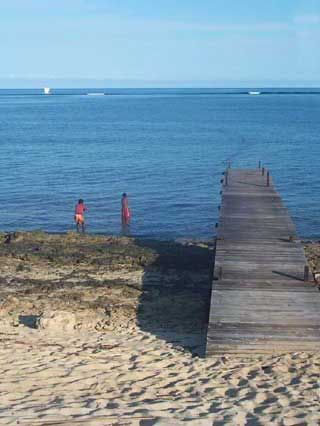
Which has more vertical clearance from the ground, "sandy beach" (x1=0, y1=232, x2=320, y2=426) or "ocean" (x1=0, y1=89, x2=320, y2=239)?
"ocean" (x1=0, y1=89, x2=320, y2=239)

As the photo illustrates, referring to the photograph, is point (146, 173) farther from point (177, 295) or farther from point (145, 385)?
point (145, 385)

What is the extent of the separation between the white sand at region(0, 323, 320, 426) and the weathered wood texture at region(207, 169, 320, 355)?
38 centimetres

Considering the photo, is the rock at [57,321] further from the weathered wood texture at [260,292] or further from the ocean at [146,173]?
the ocean at [146,173]

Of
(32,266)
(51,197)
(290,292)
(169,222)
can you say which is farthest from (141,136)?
(290,292)

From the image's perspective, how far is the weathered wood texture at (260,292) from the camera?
11.8 m

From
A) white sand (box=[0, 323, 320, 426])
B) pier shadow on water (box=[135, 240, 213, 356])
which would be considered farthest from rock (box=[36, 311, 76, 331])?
pier shadow on water (box=[135, 240, 213, 356])

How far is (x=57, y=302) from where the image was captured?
16.6 meters

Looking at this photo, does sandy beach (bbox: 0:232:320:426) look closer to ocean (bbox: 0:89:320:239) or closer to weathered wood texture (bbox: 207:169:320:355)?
weathered wood texture (bbox: 207:169:320:355)

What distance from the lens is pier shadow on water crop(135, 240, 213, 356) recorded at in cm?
1409

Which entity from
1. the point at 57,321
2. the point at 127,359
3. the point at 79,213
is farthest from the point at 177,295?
the point at 79,213

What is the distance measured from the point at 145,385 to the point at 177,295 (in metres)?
6.74

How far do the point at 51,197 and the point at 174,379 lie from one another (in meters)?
27.1

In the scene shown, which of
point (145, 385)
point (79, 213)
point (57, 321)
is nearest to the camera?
point (145, 385)

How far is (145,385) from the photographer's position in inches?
424
